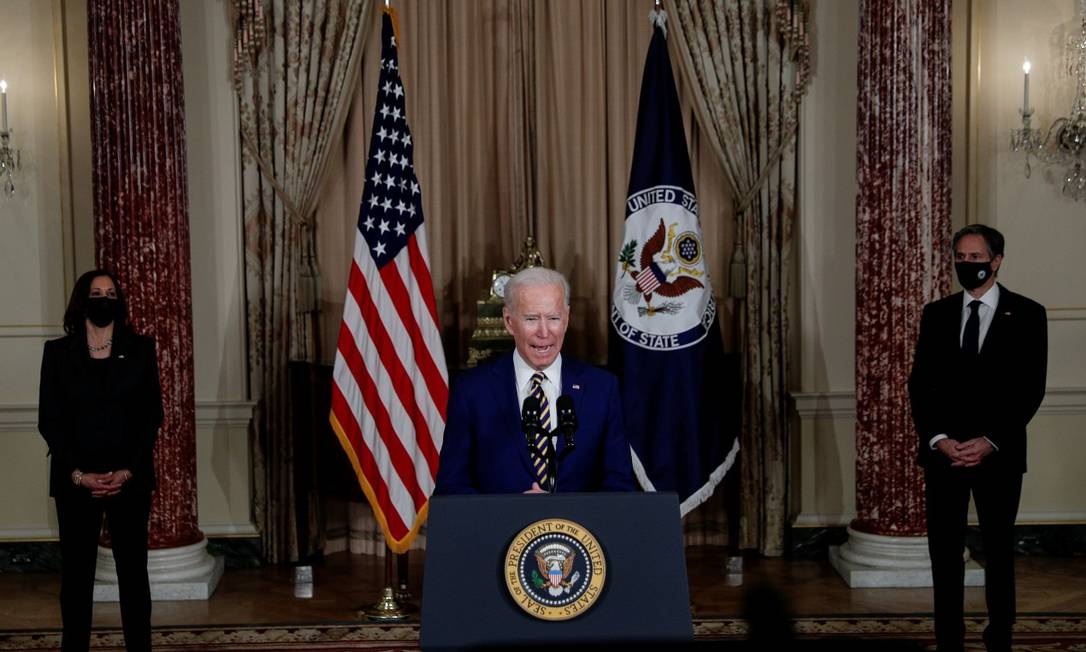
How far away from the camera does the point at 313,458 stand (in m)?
7.29

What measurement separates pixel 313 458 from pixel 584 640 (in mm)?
5027

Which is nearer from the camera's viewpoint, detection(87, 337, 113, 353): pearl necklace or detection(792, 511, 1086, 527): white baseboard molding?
detection(87, 337, 113, 353): pearl necklace

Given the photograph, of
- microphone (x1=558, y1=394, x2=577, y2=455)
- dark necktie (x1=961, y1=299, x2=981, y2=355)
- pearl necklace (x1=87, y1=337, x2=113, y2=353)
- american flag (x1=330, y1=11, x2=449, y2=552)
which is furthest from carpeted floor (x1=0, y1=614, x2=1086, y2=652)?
microphone (x1=558, y1=394, x2=577, y2=455)

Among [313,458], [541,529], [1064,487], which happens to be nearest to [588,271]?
[313,458]

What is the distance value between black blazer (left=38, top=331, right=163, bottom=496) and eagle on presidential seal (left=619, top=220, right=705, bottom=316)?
8.77 ft

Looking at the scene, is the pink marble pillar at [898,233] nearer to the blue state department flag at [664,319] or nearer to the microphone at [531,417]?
the blue state department flag at [664,319]

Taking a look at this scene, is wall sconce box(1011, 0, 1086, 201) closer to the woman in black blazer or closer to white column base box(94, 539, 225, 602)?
the woman in black blazer

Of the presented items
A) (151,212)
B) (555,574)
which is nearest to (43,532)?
(151,212)

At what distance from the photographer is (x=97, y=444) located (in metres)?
4.80

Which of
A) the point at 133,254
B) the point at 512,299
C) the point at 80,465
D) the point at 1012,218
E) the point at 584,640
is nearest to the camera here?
the point at 584,640

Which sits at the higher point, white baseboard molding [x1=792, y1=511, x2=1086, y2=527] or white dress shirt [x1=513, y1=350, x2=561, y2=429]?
white dress shirt [x1=513, y1=350, x2=561, y2=429]

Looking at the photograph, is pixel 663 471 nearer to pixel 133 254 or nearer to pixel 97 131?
pixel 133 254

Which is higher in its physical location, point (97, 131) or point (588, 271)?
point (97, 131)

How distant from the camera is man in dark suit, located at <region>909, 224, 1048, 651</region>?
193 inches
